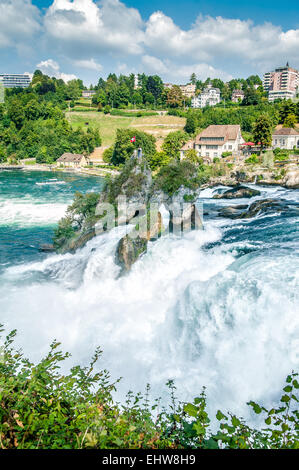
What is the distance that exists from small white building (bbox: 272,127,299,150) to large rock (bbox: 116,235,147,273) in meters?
41.6

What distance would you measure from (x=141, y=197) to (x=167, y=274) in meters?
7.08

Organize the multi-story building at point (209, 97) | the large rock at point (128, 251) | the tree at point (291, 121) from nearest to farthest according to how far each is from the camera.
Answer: the large rock at point (128, 251) < the tree at point (291, 121) < the multi-story building at point (209, 97)

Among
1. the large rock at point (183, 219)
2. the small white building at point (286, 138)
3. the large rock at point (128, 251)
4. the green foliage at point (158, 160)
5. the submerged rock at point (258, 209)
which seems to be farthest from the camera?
the green foliage at point (158, 160)

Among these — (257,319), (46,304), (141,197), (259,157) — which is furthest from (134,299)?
(259,157)

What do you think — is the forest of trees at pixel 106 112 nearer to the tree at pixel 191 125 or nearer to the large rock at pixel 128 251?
the tree at pixel 191 125

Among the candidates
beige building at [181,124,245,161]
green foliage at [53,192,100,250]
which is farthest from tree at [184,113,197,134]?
green foliage at [53,192,100,250]

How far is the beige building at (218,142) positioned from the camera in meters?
51.7

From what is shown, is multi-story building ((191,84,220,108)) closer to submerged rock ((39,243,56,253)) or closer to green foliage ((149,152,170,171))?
green foliage ((149,152,170,171))

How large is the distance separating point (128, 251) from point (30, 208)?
20.3 meters

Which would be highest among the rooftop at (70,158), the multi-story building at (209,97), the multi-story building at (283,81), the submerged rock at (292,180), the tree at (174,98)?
the multi-story building at (283,81)

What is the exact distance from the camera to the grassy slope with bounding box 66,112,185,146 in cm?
7962

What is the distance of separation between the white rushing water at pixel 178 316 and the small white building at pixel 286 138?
39.2m

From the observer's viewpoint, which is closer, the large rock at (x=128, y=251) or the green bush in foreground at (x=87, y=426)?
the green bush in foreground at (x=87, y=426)

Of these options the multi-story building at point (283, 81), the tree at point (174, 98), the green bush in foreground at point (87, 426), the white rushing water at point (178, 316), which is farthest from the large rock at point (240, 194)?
the multi-story building at point (283, 81)
